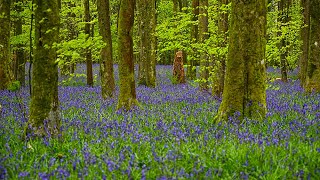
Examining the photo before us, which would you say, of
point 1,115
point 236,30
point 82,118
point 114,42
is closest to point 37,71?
point 82,118

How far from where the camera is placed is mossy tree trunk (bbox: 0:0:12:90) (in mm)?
15023

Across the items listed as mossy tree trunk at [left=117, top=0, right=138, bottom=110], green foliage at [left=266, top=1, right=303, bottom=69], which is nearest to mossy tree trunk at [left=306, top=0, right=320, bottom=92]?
Answer: green foliage at [left=266, top=1, right=303, bottom=69]

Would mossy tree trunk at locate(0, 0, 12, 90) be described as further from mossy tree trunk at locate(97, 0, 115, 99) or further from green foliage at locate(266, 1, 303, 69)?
green foliage at locate(266, 1, 303, 69)

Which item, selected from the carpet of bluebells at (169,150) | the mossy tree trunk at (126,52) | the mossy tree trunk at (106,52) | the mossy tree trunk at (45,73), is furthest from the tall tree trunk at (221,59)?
the mossy tree trunk at (45,73)

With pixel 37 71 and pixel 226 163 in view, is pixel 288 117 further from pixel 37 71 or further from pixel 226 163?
pixel 37 71

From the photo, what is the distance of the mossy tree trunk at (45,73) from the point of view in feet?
20.4

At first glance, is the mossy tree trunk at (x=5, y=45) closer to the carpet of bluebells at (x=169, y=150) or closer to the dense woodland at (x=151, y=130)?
the dense woodland at (x=151, y=130)

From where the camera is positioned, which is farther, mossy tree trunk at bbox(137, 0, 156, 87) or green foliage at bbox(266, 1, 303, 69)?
mossy tree trunk at bbox(137, 0, 156, 87)

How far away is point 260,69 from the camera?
782cm

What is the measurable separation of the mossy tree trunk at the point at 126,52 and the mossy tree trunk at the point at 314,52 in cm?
643

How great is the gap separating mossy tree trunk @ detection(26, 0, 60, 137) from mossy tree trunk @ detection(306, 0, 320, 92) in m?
9.48

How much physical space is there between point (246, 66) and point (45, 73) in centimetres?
402

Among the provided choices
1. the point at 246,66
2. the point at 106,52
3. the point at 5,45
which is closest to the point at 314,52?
the point at 246,66

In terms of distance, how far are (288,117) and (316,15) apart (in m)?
6.65
